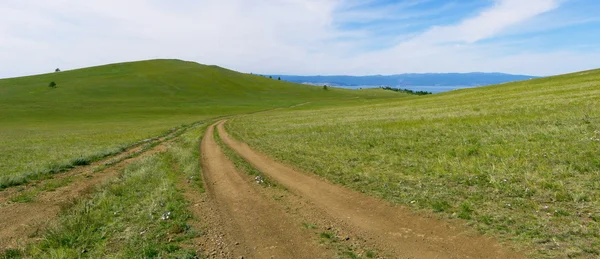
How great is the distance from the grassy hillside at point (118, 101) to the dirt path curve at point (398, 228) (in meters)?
16.7

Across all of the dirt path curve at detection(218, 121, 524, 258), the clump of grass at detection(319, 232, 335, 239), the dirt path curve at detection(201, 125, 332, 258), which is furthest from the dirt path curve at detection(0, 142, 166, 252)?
the dirt path curve at detection(218, 121, 524, 258)

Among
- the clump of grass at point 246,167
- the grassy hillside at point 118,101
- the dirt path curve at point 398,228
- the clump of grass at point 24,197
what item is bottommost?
the dirt path curve at point 398,228

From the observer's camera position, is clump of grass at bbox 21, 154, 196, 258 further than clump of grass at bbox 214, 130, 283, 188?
No

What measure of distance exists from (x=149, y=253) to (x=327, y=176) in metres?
8.14

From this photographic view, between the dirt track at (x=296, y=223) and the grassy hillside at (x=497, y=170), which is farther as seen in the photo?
the grassy hillside at (x=497, y=170)

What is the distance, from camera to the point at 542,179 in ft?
35.0

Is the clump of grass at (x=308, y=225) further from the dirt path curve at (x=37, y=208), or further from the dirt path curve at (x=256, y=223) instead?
the dirt path curve at (x=37, y=208)

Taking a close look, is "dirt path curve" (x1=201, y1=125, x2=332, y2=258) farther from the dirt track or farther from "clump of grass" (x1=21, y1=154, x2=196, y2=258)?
"clump of grass" (x1=21, y1=154, x2=196, y2=258)

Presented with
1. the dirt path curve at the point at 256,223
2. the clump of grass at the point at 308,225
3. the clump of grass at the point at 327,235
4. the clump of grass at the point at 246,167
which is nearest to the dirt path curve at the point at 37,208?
the dirt path curve at the point at 256,223

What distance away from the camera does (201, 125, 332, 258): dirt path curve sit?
7.95 metres

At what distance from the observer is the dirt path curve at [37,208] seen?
10.1 metres

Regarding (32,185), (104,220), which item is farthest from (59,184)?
(104,220)

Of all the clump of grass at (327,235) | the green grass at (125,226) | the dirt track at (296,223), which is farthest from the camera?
the clump of grass at (327,235)

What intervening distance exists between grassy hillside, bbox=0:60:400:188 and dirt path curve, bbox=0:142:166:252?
11.1ft
